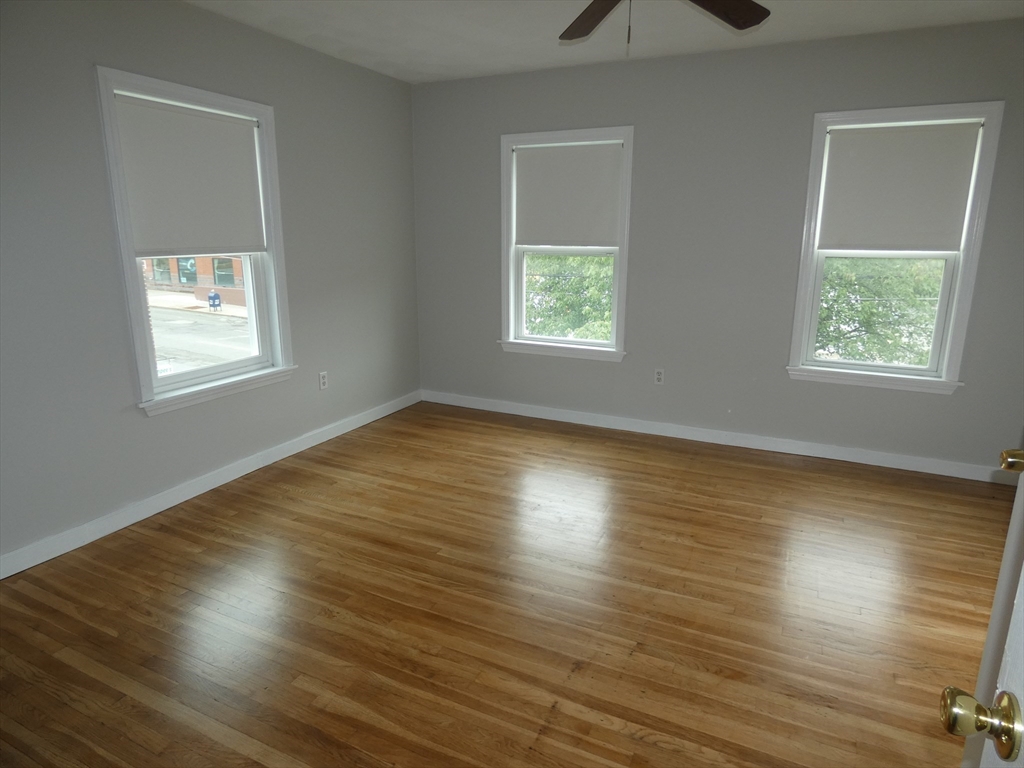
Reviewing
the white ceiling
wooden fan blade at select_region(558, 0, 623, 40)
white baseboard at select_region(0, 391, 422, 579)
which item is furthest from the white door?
white baseboard at select_region(0, 391, 422, 579)

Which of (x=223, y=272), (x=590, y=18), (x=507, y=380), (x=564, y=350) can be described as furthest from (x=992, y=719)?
(x=507, y=380)

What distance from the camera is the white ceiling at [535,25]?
3123 millimetres

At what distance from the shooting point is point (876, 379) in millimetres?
3914

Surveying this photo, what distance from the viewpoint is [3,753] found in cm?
179

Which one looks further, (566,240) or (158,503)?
(566,240)

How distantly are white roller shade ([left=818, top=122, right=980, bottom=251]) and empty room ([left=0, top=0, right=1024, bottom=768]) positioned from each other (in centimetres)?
2

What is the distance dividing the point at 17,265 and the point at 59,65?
2.98ft

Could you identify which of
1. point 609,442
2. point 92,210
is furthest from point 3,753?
point 609,442

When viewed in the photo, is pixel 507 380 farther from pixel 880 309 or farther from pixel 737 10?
pixel 737 10

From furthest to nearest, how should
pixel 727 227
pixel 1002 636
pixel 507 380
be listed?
pixel 507 380 < pixel 727 227 < pixel 1002 636

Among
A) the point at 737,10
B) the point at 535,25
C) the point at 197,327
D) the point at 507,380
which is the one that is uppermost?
the point at 535,25

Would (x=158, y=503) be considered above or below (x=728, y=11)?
below

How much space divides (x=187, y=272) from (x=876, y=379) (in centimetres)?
428

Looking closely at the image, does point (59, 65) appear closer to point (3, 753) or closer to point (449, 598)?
point (3, 753)
